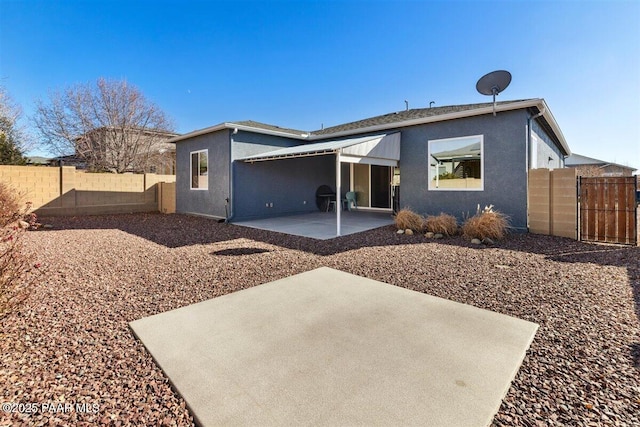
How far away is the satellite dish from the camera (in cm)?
946

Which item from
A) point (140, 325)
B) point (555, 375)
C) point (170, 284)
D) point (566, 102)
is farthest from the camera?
point (566, 102)

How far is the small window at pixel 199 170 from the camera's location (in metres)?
14.3

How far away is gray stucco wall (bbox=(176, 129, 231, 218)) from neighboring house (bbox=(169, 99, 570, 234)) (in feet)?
0.15

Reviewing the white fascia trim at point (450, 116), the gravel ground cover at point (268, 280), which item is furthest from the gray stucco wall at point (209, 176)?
the white fascia trim at point (450, 116)

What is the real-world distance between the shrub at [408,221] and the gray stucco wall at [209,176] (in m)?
7.31

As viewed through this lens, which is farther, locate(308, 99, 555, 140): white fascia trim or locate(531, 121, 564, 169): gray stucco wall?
locate(531, 121, 564, 169): gray stucco wall

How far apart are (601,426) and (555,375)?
0.59 meters

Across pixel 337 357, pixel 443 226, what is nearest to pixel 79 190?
pixel 443 226

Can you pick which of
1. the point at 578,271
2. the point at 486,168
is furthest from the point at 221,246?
the point at 486,168

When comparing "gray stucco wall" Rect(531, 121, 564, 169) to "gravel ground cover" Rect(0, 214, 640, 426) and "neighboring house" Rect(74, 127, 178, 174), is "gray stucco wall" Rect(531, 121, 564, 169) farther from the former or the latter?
"neighboring house" Rect(74, 127, 178, 174)

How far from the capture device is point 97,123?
21859 mm

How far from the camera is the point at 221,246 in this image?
26.7 feet

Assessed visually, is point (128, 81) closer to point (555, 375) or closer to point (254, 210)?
point (254, 210)

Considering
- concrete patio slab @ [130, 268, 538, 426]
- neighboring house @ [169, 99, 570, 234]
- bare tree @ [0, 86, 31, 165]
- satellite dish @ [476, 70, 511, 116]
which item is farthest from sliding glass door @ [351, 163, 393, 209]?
bare tree @ [0, 86, 31, 165]
